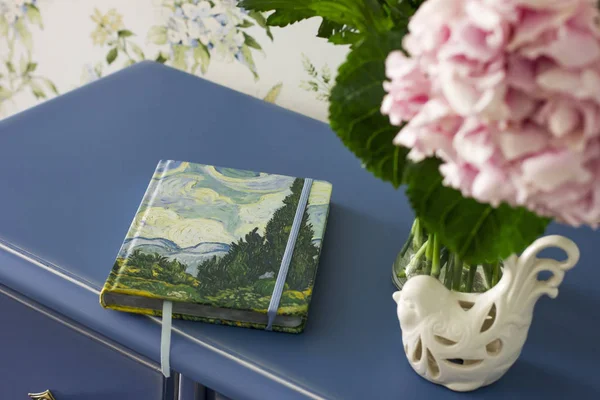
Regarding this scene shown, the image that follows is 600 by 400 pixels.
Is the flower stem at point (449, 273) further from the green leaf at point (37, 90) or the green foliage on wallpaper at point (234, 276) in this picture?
the green leaf at point (37, 90)

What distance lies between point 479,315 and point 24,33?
110 centimetres

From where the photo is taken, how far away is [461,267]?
21.9 inches

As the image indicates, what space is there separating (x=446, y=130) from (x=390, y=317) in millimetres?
351

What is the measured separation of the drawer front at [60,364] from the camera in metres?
0.70

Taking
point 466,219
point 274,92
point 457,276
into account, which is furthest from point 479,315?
point 274,92

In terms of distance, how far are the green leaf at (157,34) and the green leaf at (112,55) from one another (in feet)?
0.32

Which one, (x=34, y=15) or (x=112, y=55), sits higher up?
(x=34, y=15)

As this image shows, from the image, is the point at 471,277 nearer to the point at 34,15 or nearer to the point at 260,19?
the point at 260,19

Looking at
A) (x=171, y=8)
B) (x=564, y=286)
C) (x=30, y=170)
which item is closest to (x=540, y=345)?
(x=564, y=286)

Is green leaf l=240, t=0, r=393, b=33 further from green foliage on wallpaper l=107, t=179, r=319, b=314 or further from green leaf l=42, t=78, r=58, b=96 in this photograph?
green leaf l=42, t=78, r=58, b=96

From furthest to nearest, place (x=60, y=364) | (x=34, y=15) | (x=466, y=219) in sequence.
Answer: (x=34, y=15) → (x=60, y=364) → (x=466, y=219)

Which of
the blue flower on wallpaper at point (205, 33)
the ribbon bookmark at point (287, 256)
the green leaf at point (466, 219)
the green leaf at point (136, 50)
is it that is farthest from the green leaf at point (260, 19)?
the green leaf at point (466, 219)

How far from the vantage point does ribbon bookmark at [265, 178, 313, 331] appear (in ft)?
2.01

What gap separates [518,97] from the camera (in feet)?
1.00
